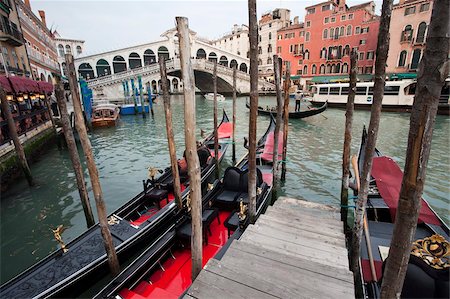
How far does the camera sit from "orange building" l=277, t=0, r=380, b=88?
2759cm

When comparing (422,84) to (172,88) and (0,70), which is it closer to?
(0,70)

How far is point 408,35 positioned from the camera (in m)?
23.1

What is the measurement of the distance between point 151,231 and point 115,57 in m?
38.7

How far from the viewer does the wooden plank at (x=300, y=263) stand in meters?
2.26

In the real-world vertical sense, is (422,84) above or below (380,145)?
above

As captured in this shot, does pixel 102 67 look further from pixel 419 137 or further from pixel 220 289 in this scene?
pixel 419 137

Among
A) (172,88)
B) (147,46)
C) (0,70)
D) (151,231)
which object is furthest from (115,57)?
(151,231)

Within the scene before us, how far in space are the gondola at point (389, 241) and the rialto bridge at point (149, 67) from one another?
25616 mm

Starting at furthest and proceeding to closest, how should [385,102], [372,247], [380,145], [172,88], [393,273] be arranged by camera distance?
[172,88]
[385,102]
[380,145]
[372,247]
[393,273]

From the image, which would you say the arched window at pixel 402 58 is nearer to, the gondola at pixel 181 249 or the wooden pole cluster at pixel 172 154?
the gondola at pixel 181 249

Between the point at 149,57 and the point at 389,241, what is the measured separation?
42284mm

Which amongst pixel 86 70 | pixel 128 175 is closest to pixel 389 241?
pixel 128 175

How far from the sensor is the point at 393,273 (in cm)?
132

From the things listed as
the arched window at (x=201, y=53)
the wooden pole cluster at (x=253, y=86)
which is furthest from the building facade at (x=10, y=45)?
the arched window at (x=201, y=53)
